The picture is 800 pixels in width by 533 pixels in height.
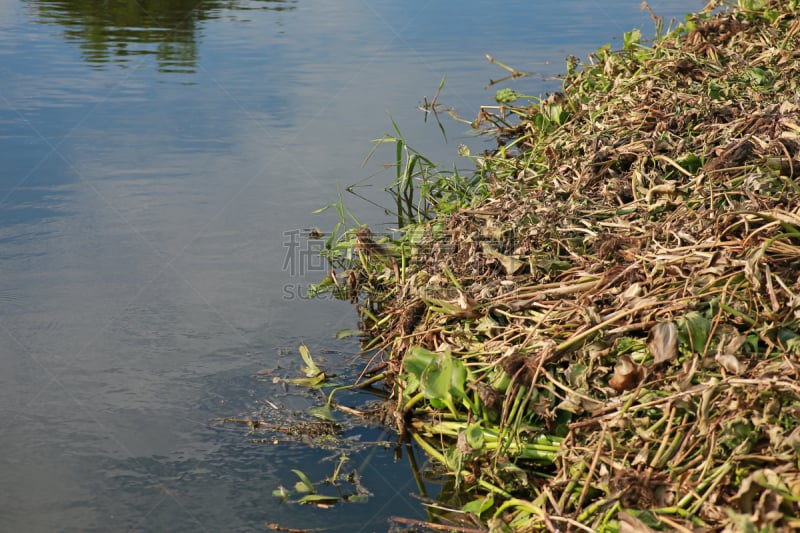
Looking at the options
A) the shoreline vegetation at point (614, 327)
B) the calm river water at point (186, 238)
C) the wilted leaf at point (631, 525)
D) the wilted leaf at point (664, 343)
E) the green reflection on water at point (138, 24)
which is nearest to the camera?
the wilted leaf at point (631, 525)

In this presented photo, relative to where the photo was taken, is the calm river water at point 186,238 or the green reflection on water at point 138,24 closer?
the calm river water at point 186,238

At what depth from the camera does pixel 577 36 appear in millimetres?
8602

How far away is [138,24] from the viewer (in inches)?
383

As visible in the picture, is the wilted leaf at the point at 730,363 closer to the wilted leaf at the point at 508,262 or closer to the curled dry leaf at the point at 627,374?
the curled dry leaf at the point at 627,374

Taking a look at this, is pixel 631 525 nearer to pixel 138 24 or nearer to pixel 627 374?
pixel 627 374

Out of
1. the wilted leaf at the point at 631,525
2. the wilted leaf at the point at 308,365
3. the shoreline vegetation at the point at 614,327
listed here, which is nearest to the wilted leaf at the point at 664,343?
the shoreline vegetation at the point at 614,327

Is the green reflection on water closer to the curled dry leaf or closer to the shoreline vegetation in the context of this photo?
the shoreline vegetation

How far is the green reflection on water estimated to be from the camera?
8172 millimetres

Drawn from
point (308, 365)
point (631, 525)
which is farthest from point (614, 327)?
point (308, 365)

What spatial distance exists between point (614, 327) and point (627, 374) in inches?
9.2

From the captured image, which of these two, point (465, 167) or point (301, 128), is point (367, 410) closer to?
point (465, 167)

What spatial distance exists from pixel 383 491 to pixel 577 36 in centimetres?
698

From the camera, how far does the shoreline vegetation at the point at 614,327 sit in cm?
215

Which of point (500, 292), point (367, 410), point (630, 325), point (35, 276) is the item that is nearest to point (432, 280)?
point (500, 292)
